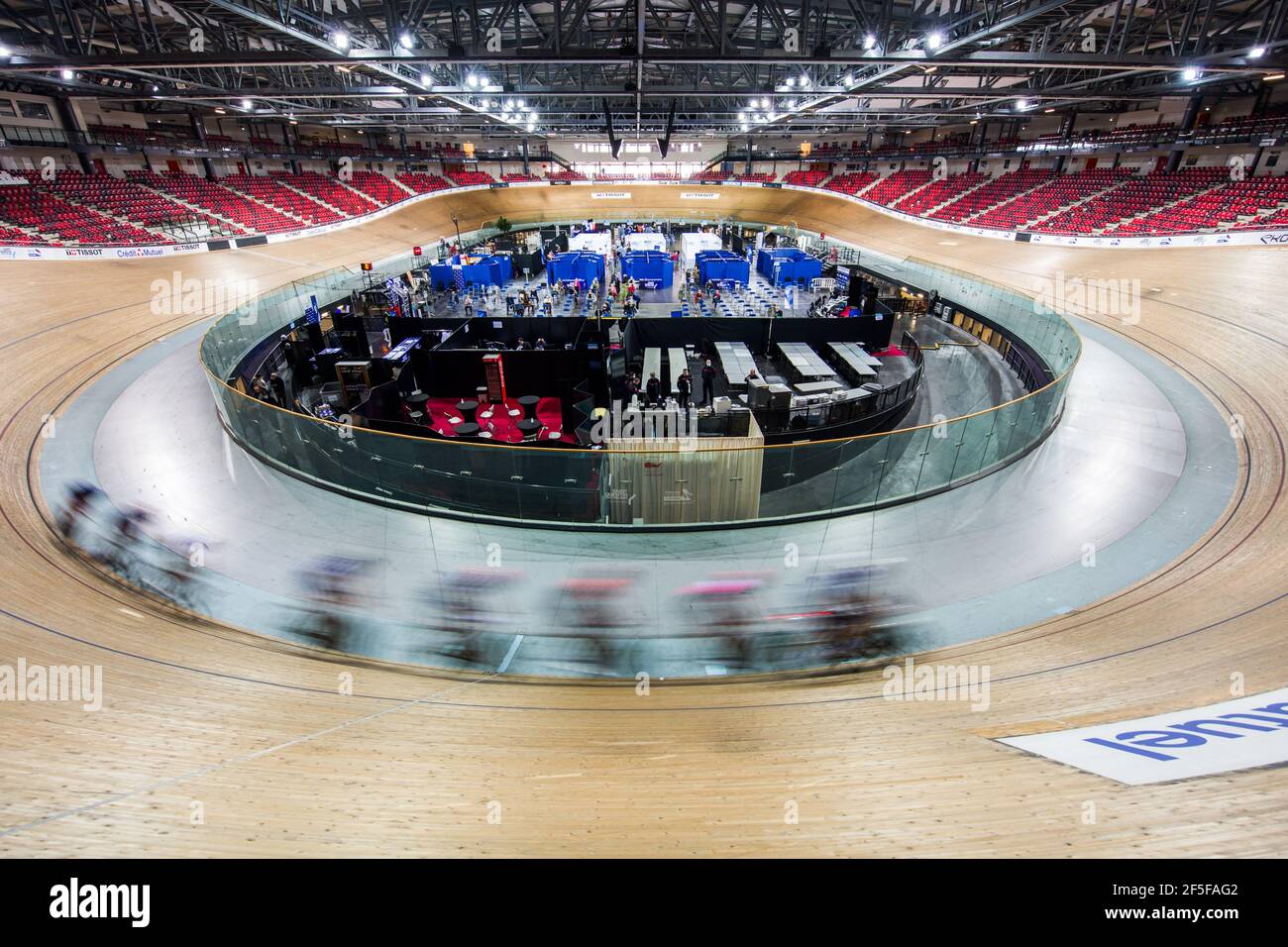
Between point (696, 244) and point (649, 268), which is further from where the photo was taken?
point (696, 244)

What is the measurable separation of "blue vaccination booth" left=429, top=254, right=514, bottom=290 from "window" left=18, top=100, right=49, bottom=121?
18281mm

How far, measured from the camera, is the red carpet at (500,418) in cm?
1178

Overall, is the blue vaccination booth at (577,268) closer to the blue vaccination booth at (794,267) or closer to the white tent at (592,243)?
the white tent at (592,243)

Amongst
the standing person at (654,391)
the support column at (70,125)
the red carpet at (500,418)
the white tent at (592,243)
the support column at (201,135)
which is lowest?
the red carpet at (500,418)

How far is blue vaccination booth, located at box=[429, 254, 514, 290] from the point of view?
22688mm

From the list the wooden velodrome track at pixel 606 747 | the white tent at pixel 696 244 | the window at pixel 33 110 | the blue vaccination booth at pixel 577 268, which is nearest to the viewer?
the wooden velodrome track at pixel 606 747

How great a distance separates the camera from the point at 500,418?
13016 millimetres

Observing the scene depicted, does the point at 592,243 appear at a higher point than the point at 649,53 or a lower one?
lower

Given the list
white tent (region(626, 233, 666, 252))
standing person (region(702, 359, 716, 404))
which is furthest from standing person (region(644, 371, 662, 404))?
white tent (region(626, 233, 666, 252))

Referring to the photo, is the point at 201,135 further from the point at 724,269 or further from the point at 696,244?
the point at 724,269

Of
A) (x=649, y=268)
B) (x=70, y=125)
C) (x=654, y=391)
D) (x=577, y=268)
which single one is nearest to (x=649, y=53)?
(x=654, y=391)
